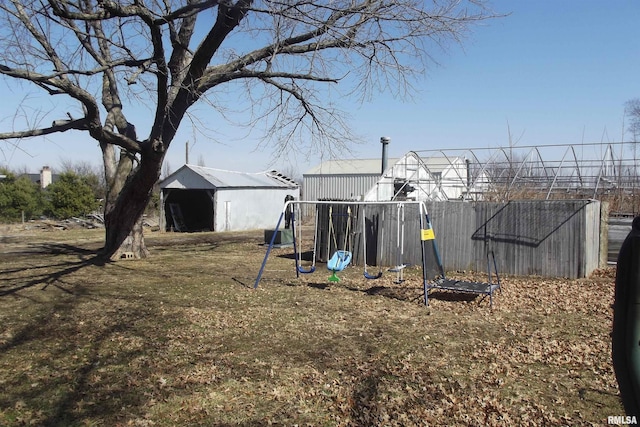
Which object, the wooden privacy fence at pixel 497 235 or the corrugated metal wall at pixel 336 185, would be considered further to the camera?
the corrugated metal wall at pixel 336 185

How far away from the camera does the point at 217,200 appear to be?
27.6m

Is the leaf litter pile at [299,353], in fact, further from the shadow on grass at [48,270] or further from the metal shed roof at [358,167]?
the metal shed roof at [358,167]

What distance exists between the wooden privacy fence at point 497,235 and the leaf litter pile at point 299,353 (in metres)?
0.85

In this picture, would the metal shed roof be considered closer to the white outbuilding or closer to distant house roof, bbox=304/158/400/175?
distant house roof, bbox=304/158/400/175

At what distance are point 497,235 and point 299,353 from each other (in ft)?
27.1

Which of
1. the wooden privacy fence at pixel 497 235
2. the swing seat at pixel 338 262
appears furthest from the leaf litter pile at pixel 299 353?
the wooden privacy fence at pixel 497 235

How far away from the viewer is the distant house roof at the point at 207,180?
91.4ft

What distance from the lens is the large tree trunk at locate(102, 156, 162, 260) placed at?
13086 mm

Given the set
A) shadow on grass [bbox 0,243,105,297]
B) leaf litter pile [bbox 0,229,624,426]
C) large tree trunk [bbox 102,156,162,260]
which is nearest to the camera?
leaf litter pile [bbox 0,229,624,426]

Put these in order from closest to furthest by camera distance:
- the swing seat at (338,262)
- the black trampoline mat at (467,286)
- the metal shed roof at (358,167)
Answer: the black trampoline mat at (467,286) < the swing seat at (338,262) < the metal shed roof at (358,167)

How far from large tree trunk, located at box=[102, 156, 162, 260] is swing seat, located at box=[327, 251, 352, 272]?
535 centimetres

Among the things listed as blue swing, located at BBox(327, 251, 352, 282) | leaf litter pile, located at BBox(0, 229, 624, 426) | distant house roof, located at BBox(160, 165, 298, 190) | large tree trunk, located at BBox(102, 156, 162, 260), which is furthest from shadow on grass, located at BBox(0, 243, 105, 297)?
distant house roof, located at BBox(160, 165, 298, 190)

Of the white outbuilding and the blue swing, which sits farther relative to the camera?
the white outbuilding

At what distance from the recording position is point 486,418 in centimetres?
450
